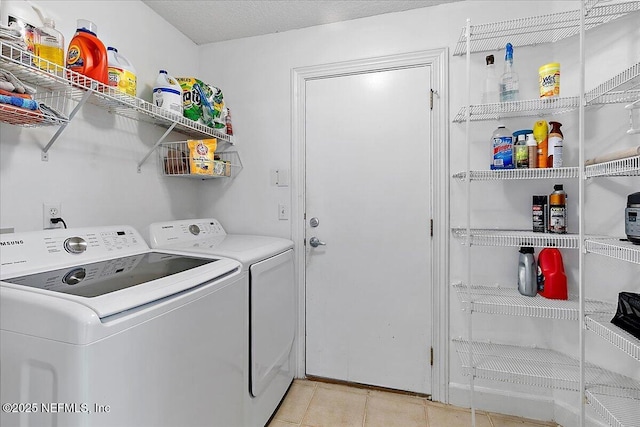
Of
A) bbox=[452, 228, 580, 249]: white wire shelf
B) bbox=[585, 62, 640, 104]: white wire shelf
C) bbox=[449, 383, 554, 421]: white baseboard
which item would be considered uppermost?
bbox=[585, 62, 640, 104]: white wire shelf

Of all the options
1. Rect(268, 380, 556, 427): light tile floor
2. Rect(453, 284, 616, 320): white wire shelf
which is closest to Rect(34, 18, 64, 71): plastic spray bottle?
Rect(268, 380, 556, 427): light tile floor

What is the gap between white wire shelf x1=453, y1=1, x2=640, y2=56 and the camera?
143cm

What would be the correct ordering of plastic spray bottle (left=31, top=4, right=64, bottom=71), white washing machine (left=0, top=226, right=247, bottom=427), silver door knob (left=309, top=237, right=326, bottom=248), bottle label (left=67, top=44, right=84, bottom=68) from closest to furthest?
white washing machine (left=0, top=226, right=247, bottom=427), plastic spray bottle (left=31, top=4, right=64, bottom=71), bottle label (left=67, top=44, right=84, bottom=68), silver door knob (left=309, top=237, right=326, bottom=248)

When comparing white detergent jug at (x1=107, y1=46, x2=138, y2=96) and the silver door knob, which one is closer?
white detergent jug at (x1=107, y1=46, x2=138, y2=96)

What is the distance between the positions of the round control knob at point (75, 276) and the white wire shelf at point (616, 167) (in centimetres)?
192

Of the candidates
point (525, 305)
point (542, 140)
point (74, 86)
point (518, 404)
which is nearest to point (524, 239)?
point (525, 305)

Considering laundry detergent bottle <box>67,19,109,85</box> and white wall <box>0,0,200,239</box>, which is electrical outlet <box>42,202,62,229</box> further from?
laundry detergent bottle <box>67,19,109,85</box>

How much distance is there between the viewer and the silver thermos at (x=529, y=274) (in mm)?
1677

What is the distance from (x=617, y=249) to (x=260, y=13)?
2220 mm

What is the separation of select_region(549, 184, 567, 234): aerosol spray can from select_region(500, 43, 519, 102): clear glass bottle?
1.74 ft

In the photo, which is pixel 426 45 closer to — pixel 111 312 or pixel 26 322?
pixel 111 312

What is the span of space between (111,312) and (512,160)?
6.07 feet

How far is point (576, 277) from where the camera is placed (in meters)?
1.67

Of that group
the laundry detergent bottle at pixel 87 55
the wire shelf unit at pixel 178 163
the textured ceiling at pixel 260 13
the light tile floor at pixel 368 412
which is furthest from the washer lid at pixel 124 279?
the textured ceiling at pixel 260 13
